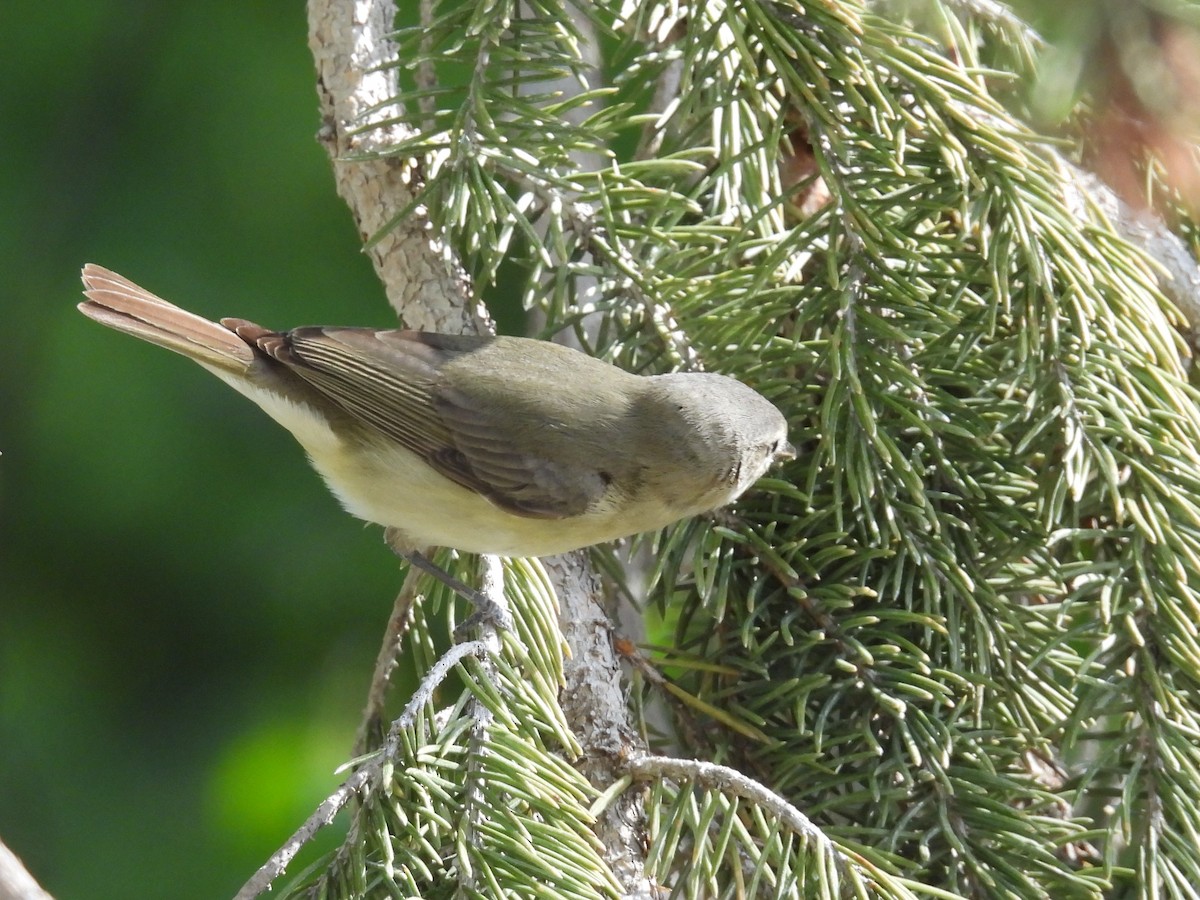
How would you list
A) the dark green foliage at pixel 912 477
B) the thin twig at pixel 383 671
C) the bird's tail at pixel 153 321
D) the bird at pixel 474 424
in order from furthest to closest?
the bird's tail at pixel 153 321, the bird at pixel 474 424, the thin twig at pixel 383 671, the dark green foliage at pixel 912 477

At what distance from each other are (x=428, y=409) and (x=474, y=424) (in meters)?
0.10

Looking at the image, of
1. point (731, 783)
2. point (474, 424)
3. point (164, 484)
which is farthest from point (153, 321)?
point (731, 783)

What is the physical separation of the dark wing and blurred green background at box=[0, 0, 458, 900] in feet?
3.01

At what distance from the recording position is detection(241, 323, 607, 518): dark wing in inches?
86.8

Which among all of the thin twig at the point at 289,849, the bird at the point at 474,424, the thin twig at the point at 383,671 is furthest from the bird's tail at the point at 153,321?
the thin twig at the point at 289,849

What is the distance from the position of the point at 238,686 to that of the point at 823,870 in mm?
2341

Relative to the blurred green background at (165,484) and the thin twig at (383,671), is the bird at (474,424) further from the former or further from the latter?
the blurred green background at (165,484)

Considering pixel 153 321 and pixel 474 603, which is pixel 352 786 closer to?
pixel 474 603

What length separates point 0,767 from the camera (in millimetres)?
3004

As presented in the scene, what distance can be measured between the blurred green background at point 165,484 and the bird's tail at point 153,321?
0.80 meters

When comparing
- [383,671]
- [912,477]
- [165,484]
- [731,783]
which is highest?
[912,477]

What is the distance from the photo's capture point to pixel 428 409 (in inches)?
92.8

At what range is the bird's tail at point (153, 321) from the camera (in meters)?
2.34

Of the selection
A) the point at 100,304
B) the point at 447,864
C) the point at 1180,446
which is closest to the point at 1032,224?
the point at 1180,446
